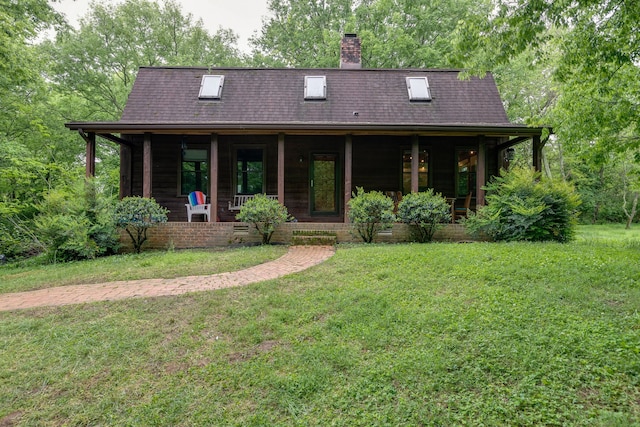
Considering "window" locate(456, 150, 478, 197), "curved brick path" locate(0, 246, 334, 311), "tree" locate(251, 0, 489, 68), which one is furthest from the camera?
"tree" locate(251, 0, 489, 68)

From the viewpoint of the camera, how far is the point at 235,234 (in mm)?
8164

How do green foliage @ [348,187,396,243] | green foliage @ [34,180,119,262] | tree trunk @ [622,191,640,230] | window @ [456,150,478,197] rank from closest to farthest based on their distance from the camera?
1. green foliage @ [34,180,119,262]
2. green foliage @ [348,187,396,243]
3. window @ [456,150,478,197]
4. tree trunk @ [622,191,640,230]

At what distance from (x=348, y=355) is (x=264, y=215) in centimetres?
531

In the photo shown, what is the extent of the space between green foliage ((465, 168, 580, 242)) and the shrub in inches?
41.2

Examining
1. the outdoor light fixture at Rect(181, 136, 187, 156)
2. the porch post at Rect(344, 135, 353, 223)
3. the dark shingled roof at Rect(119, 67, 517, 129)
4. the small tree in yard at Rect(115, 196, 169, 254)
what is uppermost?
the dark shingled roof at Rect(119, 67, 517, 129)

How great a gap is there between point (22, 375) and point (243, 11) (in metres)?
22.3

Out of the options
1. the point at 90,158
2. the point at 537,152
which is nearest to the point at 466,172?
the point at 537,152

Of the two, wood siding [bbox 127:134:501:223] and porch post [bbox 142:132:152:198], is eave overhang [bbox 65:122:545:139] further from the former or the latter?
wood siding [bbox 127:134:501:223]

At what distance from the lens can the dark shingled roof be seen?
10188mm

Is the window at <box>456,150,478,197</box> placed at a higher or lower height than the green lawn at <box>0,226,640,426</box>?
higher

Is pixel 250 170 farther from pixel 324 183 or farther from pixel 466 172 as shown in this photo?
pixel 466 172

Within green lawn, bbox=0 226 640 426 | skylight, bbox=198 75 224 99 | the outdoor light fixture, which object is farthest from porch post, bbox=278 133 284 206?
green lawn, bbox=0 226 640 426

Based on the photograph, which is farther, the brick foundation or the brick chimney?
the brick chimney

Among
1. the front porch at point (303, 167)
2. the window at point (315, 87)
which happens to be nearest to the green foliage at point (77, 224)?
the front porch at point (303, 167)
